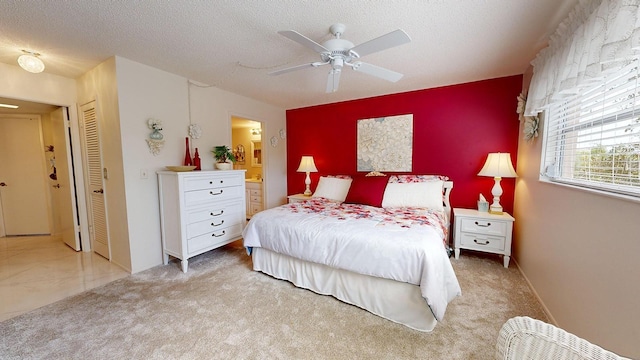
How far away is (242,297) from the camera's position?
2.00 metres

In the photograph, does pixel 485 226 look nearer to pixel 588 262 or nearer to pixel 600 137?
pixel 588 262

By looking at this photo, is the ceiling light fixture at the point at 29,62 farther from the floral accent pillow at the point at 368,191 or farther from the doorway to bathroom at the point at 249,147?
the floral accent pillow at the point at 368,191

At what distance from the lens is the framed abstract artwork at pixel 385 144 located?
3.37 meters

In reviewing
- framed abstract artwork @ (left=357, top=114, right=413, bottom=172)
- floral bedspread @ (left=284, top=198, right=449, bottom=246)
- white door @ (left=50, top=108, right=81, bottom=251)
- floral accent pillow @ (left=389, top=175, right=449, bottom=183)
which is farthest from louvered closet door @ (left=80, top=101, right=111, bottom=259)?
floral accent pillow @ (left=389, top=175, right=449, bottom=183)

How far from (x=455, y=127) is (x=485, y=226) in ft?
4.32

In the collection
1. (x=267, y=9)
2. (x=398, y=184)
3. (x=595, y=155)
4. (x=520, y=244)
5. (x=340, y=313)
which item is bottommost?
(x=340, y=313)

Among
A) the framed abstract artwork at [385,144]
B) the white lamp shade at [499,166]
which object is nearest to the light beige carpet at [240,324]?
the white lamp shade at [499,166]

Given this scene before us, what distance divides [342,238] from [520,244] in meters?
2.05

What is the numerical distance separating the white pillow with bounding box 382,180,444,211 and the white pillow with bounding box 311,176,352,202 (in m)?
0.66

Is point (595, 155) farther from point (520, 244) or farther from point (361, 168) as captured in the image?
point (361, 168)

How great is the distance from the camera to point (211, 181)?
267cm

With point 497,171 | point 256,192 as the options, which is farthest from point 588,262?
point 256,192

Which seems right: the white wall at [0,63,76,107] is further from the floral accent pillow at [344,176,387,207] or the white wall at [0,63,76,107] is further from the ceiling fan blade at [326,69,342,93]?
the floral accent pillow at [344,176,387,207]

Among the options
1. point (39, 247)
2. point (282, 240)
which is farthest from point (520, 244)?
point (39, 247)
